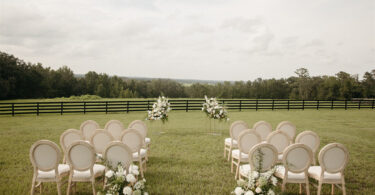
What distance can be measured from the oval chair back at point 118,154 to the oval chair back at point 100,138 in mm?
1084

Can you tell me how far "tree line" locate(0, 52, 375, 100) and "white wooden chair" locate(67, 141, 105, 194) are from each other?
38255 millimetres

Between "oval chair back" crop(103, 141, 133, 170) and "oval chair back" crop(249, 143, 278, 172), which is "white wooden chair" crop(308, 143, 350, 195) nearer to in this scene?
"oval chair back" crop(249, 143, 278, 172)

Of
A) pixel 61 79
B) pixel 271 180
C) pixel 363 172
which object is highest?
pixel 61 79

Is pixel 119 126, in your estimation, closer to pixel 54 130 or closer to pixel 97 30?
pixel 54 130

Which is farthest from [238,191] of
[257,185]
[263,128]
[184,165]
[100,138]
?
[263,128]

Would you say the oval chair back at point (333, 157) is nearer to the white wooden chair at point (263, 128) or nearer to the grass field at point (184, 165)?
the grass field at point (184, 165)

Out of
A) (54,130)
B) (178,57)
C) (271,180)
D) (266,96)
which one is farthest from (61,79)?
(271,180)

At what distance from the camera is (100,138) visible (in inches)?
213

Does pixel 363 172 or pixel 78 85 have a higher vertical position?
pixel 78 85

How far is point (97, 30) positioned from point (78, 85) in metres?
26.1

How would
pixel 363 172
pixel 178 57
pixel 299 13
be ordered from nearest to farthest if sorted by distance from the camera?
pixel 363 172 < pixel 299 13 < pixel 178 57

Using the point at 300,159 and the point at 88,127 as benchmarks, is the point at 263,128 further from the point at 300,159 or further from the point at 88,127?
the point at 88,127

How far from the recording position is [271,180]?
10.5ft

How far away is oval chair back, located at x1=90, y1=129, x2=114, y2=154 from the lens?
534cm
